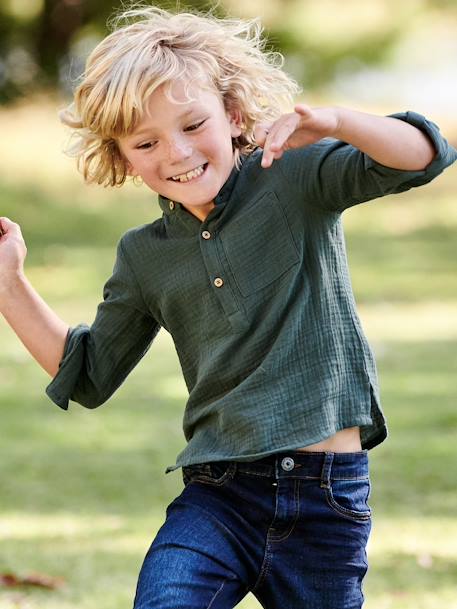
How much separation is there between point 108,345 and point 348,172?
67 cm

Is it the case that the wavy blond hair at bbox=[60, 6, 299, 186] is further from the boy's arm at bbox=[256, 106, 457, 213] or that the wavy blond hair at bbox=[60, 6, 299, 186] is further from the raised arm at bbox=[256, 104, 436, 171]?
the raised arm at bbox=[256, 104, 436, 171]

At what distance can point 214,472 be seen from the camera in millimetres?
2531

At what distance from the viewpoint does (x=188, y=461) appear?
2.54 metres

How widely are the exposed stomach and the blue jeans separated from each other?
0.6 inches

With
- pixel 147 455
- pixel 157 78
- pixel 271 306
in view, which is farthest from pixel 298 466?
pixel 147 455

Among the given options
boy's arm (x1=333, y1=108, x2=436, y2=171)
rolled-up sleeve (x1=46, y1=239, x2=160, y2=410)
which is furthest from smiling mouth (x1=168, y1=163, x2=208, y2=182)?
boy's arm (x1=333, y1=108, x2=436, y2=171)

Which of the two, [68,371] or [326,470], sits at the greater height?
[68,371]

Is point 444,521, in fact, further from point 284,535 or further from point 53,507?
point 284,535

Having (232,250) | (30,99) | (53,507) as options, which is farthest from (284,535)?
(30,99)

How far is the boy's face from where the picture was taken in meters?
2.52

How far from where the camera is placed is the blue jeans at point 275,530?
8.04 feet

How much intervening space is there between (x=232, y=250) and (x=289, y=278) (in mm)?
125

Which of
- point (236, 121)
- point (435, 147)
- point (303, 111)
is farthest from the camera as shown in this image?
point (236, 121)

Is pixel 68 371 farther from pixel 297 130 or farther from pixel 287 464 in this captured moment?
pixel 297 130
